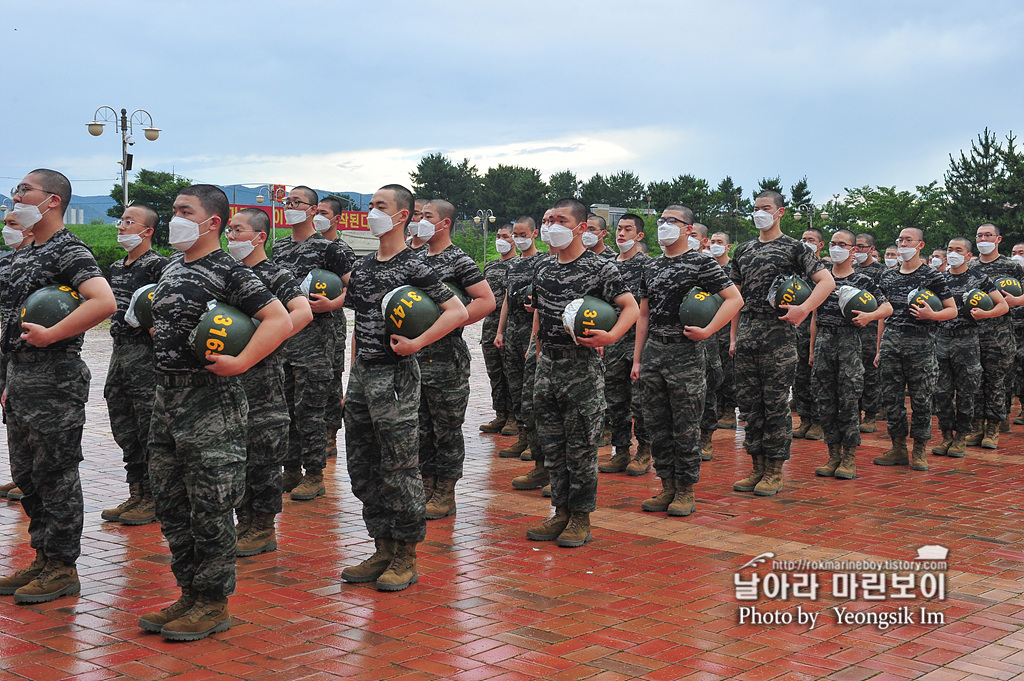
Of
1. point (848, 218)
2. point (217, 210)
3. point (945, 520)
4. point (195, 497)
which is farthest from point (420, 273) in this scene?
point (848, 218)

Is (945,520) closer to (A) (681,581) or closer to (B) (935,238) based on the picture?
(A) (681,581)

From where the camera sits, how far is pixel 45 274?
5457mm

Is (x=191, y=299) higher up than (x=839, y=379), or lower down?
higher up

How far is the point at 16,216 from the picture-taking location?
552 centimetres

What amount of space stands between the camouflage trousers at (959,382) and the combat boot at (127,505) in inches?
322

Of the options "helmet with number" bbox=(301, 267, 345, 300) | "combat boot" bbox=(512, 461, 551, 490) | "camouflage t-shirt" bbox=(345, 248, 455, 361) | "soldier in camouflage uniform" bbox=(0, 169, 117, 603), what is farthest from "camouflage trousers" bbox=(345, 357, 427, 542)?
"combat boot" bbox=(512, 461, 551, 490)

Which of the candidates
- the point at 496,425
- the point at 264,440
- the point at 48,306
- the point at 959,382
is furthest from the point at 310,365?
the point at 959,382

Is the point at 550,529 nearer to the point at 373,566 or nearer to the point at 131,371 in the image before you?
the point at 373,566

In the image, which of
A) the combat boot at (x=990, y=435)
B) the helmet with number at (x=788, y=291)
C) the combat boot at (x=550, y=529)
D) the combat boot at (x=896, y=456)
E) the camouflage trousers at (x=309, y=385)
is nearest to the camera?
the combat boot at (x=550, y=529)

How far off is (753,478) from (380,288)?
4.36m

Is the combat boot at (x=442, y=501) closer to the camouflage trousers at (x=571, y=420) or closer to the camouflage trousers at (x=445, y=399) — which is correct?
the camouflage trousers at (x=445, y=399)

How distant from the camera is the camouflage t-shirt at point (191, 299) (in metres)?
4.84

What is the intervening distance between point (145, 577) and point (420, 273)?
246 cm

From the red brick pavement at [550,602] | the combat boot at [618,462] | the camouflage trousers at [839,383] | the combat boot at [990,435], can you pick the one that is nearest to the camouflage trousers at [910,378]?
the camouflage trousers at [839,383]
